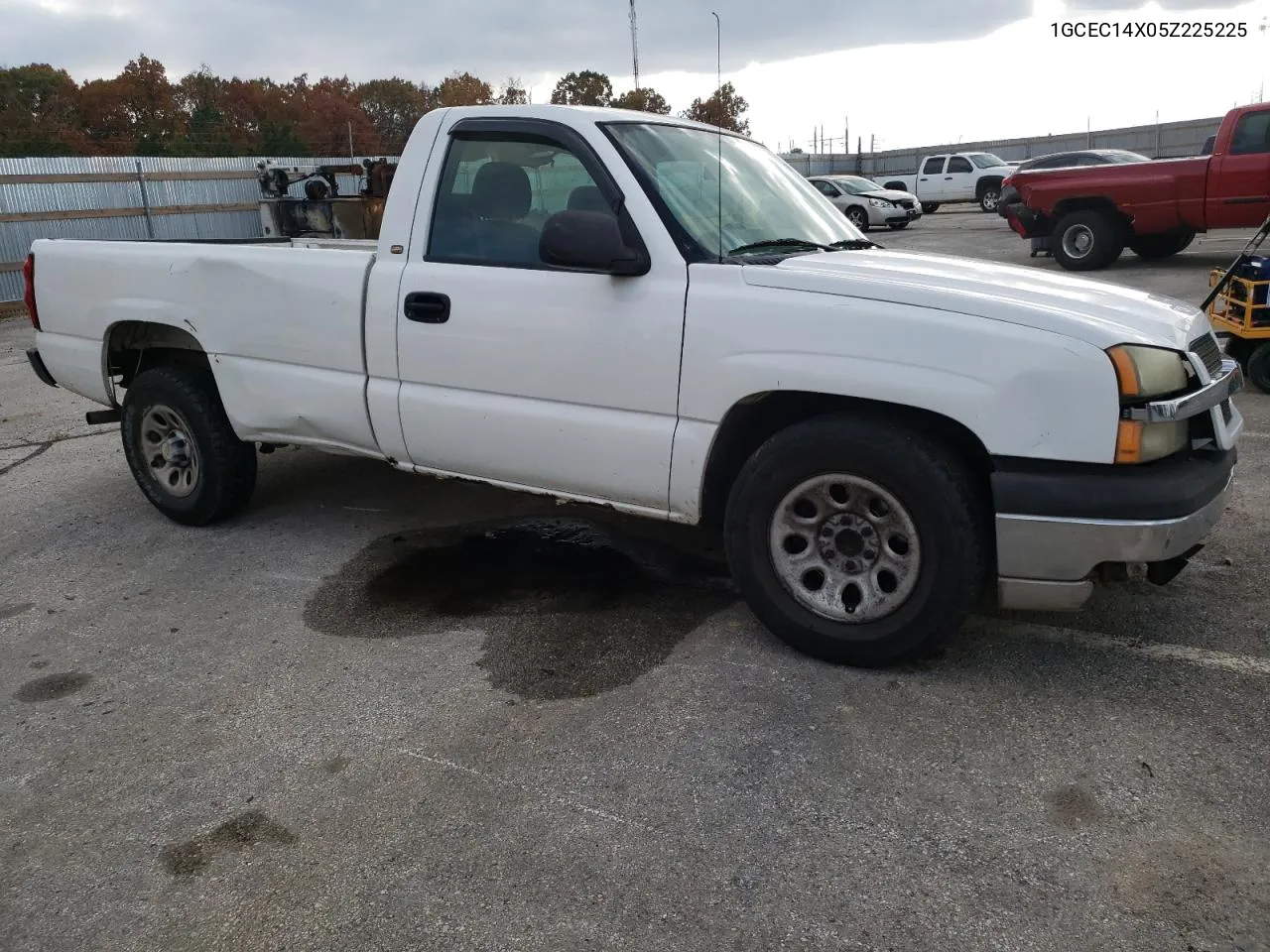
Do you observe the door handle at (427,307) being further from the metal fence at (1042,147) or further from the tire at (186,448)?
the metal fence at (1042,147)

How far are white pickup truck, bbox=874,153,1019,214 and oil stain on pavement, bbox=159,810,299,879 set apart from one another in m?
29.2

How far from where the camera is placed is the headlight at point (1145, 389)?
3.11 m

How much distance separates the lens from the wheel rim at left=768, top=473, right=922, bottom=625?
3475mm

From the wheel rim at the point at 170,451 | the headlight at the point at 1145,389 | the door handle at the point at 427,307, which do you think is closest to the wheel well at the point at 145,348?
the wheel rim at the point at 170,451

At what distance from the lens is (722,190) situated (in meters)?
4.14

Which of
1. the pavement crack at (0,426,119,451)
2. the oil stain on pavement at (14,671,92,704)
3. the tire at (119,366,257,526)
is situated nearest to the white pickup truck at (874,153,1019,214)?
the pavement crack at (0,426,119,451)

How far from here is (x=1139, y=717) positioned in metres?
3.26

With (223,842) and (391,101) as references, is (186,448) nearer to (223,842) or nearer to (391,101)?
(223,842)

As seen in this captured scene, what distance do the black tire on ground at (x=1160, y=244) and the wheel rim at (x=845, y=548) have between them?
13271 millimetres

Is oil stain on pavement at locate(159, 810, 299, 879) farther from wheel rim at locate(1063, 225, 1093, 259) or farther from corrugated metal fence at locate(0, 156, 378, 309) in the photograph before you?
corrugated metal fence at locate(0, 156, 378, 309)

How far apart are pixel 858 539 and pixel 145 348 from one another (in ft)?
13.2

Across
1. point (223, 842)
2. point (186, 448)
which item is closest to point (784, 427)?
point (223, 842)

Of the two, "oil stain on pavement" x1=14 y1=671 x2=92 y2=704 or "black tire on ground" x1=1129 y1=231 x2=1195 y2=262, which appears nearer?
"oil stain on pavement" x1=14 y1=671 x2=92 y2=704

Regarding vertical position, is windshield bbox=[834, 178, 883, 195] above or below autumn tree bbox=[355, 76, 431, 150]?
below
